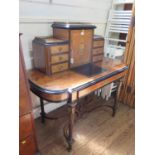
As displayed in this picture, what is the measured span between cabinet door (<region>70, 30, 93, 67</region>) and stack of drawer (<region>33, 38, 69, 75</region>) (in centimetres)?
11

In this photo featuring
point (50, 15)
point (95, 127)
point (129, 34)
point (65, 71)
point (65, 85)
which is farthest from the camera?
point (129, 34)

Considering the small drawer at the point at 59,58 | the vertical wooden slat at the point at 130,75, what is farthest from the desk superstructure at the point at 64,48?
the vertical wooden slat at the point at 130,75

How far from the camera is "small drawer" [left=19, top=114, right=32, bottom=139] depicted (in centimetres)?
116

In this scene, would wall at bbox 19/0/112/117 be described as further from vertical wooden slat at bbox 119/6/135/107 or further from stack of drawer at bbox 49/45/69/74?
vertical wooden slat at bbox 119/6/135/107

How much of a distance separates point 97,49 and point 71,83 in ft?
2.68

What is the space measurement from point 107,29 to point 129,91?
1.15 meters

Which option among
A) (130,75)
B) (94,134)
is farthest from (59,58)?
(130,75)

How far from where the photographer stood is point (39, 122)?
6.72 ft

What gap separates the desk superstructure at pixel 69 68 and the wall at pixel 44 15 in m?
0.13

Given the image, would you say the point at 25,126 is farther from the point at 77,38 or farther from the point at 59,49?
the point at 77,38

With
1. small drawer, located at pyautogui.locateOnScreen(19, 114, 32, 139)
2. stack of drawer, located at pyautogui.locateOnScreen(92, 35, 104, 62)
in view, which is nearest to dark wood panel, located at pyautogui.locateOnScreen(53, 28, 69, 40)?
stack of drawer, located at pyautogui.locateOnScreen(92, 35, 104, 62)
